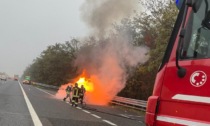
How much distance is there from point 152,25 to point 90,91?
8094 mm

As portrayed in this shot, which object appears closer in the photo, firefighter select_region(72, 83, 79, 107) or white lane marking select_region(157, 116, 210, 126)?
white lane marking select_region(157, 116, 210, 126)

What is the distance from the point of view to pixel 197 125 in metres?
3.26

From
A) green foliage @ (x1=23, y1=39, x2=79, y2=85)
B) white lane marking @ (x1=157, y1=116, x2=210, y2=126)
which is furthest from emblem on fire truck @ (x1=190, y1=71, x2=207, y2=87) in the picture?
green foliage @ (x1=23, y1=39, x2=79, y2=85)

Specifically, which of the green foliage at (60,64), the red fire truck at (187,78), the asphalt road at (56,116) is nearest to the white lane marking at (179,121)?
the red fire truck at (187,78)

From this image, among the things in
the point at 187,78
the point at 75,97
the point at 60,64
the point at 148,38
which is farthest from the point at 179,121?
the point at 60,64

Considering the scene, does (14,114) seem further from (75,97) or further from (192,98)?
(192,98)

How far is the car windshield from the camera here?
3443mm

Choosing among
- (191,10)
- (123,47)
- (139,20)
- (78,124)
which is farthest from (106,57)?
(191,10)

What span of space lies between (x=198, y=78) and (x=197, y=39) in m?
0.39

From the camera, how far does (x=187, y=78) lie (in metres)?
3.46

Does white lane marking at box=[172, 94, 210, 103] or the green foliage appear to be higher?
the green foliage

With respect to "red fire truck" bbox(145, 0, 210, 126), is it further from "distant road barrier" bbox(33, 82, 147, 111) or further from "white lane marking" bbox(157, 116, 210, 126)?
"distant road barrier" bbox(33, 82, 147, 111)

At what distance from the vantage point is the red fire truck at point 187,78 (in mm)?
3324

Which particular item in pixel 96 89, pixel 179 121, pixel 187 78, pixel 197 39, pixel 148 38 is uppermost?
pixel 148 38
